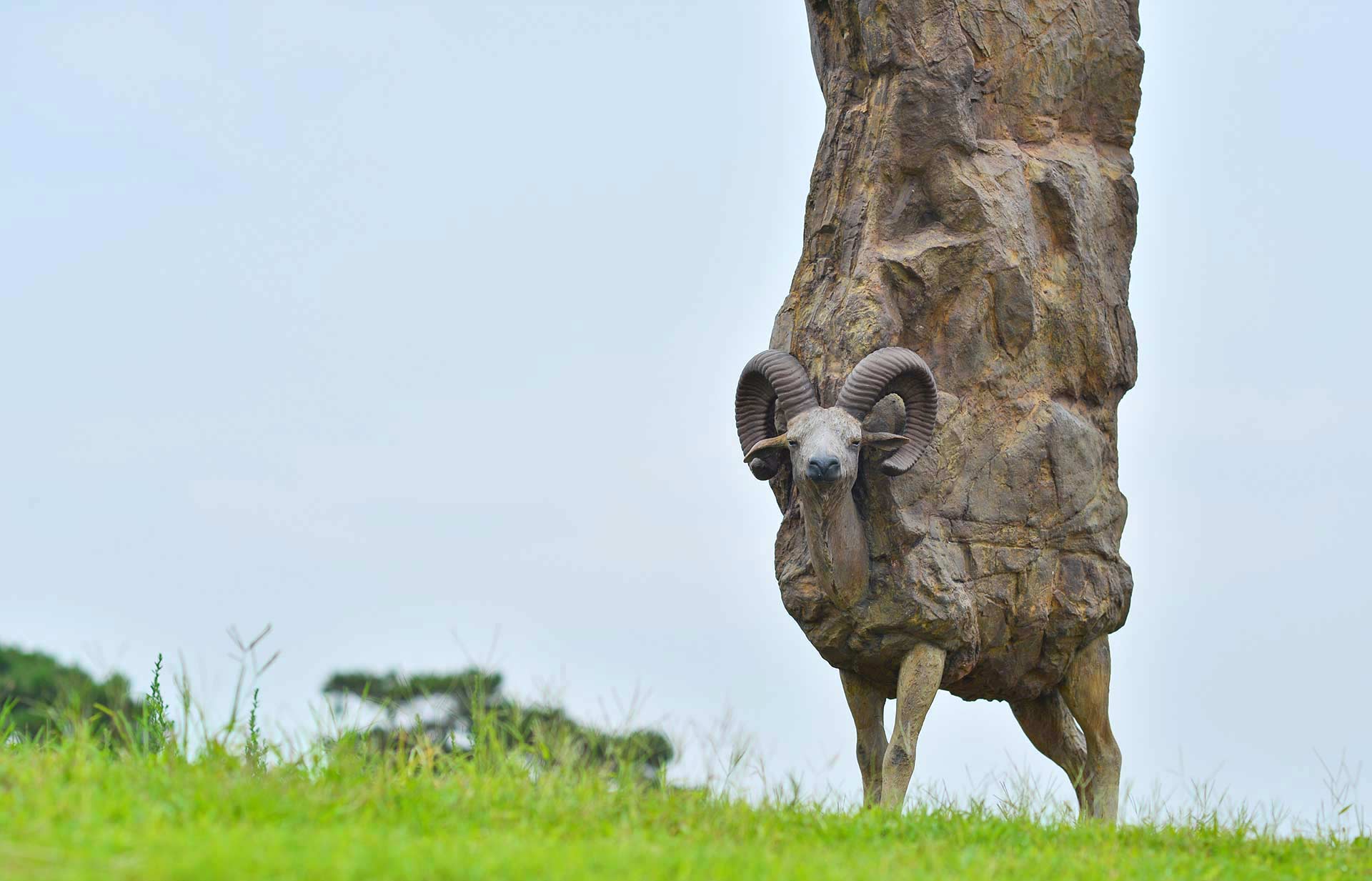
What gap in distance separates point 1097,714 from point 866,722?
1.80 meters

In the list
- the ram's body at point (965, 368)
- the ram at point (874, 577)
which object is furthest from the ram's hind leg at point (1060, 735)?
the ram at point (874, 577)

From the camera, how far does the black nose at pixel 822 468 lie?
8.80 meters

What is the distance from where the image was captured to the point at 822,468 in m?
8.80

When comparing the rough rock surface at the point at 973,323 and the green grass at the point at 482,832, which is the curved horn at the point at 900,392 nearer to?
the rough rock surface at the point at 973,323

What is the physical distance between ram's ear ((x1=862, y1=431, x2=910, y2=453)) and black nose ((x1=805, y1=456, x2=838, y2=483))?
0.54 metres

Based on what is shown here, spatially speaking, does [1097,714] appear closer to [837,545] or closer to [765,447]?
[837,545]

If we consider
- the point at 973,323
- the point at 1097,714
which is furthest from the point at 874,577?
the point at 1097,714

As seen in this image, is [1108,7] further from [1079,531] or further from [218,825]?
[218,825]

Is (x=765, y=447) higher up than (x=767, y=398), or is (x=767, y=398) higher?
(x=767, y=398)

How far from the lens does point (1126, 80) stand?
11305mm

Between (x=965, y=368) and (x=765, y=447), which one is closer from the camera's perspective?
(x=765, y=447)

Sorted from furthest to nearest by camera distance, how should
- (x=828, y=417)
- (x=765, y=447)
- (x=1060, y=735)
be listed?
(x=1060, y=735) → (x=765, y=447) → (x=828, y=417)

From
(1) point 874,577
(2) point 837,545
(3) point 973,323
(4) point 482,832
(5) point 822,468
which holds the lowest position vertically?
(4) point 482,832

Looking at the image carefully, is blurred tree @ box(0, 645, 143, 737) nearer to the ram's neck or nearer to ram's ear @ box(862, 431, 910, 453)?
the ram's neck
